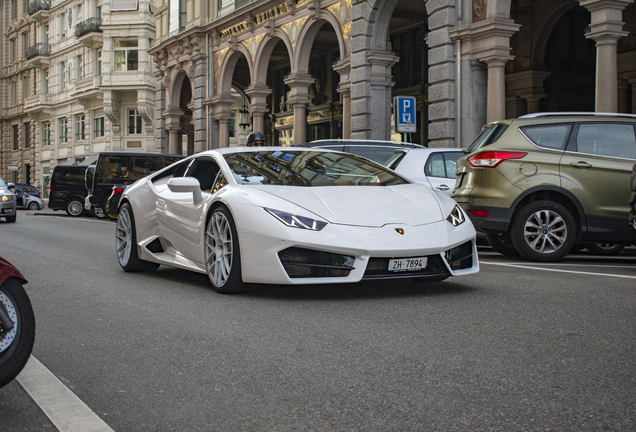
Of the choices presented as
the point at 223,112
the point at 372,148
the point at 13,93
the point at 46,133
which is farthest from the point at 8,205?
the point at 13,93

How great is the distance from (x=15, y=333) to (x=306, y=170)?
Result: 153 inches

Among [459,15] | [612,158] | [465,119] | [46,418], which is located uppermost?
[459,15]

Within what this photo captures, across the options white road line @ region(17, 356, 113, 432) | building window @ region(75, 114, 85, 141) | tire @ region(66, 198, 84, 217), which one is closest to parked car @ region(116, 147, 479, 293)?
white road line @ region(17, 356, 113, 432)

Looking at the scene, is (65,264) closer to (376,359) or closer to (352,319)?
(352,319)

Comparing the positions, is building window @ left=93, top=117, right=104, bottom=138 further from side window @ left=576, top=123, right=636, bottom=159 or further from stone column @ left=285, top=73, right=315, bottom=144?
side window @ left=576, top=123, right=636, bottom=159

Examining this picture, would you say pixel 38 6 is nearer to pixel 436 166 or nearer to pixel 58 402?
pixel 436 166

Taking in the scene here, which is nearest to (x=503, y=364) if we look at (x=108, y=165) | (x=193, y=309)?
(x=193, y=309)

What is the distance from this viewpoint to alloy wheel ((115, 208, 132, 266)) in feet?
27.0

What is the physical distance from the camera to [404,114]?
1734 cm

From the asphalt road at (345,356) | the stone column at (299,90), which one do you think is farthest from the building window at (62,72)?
the asphalt road at (345,356)

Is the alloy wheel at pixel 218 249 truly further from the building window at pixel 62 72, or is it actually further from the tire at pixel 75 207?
the building window at pixel 62 72

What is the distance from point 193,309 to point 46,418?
2.53 meters

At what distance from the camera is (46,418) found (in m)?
3.18

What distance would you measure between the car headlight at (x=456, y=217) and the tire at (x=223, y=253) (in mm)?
1683
